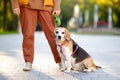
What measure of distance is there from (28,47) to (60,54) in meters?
0.69

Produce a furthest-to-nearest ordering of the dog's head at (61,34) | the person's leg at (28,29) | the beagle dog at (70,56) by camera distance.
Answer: the person's leg at (28,29)
the beagle dog at (70,56)
the dog's head at (61,34)

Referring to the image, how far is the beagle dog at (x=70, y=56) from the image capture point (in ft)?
29.7

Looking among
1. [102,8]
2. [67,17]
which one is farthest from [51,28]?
[67,17]

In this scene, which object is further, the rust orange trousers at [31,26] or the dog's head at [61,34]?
the rust orange trousers at [31,26]

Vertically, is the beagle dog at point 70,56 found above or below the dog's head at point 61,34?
below

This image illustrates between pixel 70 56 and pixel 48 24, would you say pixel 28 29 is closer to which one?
pixel 48 24

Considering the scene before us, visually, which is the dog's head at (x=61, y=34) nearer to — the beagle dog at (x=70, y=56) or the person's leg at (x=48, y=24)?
the beagle dog at (x=70, y=56)

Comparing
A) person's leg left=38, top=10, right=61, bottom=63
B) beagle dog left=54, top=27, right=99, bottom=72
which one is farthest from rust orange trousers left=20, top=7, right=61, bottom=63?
beagle dog left=54, top=27, right=99, bottom=72

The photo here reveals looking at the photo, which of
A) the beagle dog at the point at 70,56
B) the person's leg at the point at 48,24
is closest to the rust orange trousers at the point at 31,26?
the person's leg at the point at 48,24

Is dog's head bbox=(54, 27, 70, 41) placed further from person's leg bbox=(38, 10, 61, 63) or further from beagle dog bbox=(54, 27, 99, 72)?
person's leg bbox=(38, 10, 61, 63)

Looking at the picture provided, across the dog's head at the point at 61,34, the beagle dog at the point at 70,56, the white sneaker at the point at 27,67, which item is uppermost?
the dog's head at the point at 61,34

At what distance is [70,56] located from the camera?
918 cm

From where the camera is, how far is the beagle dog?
9043mm

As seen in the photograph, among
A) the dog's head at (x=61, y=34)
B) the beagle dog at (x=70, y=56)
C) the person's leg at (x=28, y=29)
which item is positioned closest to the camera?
the dog's head at (x=61, y=34)
